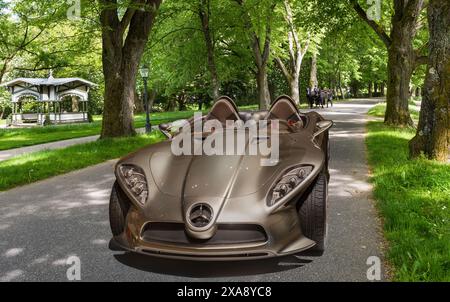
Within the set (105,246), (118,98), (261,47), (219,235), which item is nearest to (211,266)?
(219,235)

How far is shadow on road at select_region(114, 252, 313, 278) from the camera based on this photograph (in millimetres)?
3580

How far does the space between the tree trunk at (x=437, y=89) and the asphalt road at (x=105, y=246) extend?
6.19 ft

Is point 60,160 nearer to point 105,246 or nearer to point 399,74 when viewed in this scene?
point 105,246

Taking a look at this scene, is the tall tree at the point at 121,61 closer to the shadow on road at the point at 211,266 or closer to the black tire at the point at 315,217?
the shadow on road at the point at 211,266

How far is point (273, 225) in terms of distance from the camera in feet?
11.4

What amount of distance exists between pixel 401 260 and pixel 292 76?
3109cm

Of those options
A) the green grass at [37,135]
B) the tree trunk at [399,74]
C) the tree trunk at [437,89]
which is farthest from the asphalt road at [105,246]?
the green grass at [37,135]

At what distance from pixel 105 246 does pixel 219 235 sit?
5.69 feet

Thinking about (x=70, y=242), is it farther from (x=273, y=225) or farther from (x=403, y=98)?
(x=403, y=98)

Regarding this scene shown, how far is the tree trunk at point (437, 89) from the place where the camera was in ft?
27.2

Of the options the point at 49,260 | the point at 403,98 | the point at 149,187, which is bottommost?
the point at 49,260

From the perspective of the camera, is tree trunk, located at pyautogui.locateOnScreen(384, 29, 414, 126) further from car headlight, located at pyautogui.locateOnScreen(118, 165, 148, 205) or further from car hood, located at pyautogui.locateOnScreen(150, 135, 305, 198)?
car headlight, located at pyautogui.locateOnScreen(118, 165, 148, 205)

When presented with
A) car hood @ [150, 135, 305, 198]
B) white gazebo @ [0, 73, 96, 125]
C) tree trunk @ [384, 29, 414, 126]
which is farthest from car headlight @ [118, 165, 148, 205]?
white gazebo @ [0, 73, 96, 125]
